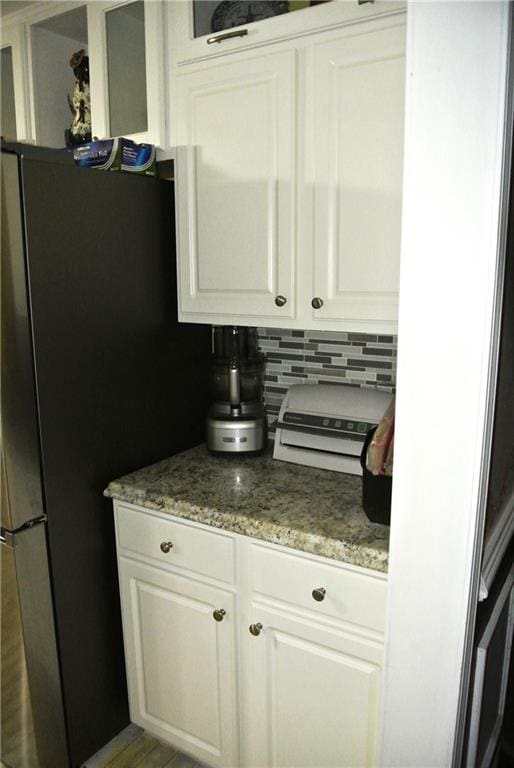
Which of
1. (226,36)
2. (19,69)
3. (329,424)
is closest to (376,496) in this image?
(329,424)

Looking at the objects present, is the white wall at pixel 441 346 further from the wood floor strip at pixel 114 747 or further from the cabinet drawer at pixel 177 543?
the wood floor strip at pixel 114 747

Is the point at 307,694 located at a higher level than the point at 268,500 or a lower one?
lower

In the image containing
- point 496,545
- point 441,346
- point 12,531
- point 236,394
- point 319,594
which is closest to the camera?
point 441,346

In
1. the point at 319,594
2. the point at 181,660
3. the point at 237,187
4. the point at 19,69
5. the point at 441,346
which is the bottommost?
the point at 181,660

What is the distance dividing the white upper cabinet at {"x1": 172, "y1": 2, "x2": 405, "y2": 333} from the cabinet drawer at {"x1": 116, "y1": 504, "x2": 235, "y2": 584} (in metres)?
0.59

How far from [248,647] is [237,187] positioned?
47.7 inches

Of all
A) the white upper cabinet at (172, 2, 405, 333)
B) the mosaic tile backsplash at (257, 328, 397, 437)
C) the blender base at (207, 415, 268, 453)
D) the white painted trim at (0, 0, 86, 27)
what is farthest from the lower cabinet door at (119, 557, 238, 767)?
the white painted trim at (0, 0, 86, 27)

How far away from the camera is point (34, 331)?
1394 millimetres

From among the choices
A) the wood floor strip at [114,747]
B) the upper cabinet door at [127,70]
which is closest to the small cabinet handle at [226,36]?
the upper cabinet door at [127,70]

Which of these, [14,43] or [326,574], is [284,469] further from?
[14,43]

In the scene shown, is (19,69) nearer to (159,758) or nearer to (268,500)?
(268,500)

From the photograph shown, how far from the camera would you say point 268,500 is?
1500 millimetres

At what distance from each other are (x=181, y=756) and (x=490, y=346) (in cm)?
160

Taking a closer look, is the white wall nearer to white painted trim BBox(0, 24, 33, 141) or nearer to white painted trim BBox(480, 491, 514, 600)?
white painted trim BBox(480, 491, 514, 600)
